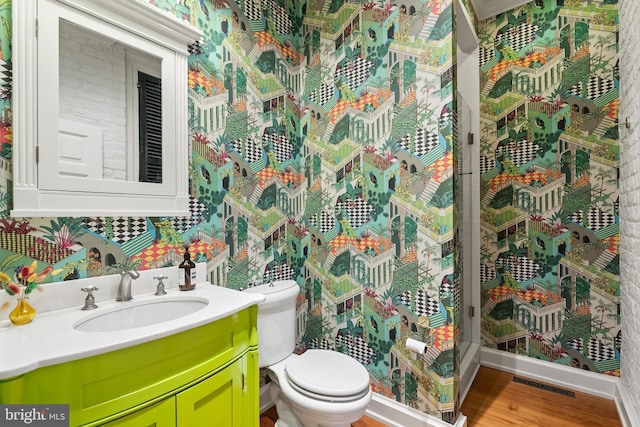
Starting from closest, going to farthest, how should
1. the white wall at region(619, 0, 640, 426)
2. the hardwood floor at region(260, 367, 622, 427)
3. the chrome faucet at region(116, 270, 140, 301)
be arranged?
1. the chrome faucet at region(116, 270, 140, 301)
2. the white wall at region(619, 0, 640, 426)
3. the hardwood floor at region(260, 367, 622, 427)

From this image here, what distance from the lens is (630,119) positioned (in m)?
1.64

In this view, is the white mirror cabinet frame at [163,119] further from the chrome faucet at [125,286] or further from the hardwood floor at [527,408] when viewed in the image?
the hardwood floor at [527,408]

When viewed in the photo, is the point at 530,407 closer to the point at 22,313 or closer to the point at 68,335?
the point at 68,335

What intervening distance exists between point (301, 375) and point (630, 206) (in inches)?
76.7

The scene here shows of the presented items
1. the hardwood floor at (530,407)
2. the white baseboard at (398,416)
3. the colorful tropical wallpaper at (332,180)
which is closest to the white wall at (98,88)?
the colorful tropical wallpaper at (332,180)

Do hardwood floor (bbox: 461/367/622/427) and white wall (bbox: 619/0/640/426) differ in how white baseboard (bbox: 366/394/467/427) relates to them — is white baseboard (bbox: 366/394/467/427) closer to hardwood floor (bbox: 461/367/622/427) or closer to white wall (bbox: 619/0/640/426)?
hardwood floor (bbox: 461/367/622/427)

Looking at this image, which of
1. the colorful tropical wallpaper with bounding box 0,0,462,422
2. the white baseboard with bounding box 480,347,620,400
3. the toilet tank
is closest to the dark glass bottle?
the colorful tropical wallpaper with bounding box 0,0,462,422

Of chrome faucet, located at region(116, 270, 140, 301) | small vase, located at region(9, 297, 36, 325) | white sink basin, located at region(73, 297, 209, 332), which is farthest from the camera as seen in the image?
chrome faucet, located at region(116, 270, 140, 301)

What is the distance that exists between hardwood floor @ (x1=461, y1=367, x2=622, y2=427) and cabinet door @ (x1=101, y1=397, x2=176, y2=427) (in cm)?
164

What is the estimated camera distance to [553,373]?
2137 mm

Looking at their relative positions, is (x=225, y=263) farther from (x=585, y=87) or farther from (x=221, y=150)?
(x=585, y=87)

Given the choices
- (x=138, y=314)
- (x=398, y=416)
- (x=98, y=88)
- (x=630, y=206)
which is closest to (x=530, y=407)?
(x=398, y=416)

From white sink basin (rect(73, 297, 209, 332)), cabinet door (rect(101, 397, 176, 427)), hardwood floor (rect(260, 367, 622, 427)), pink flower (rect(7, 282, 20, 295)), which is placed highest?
pink flower (rect(7, 282, 20, 295))

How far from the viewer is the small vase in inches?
37.8
